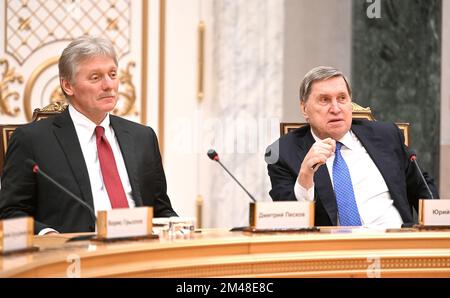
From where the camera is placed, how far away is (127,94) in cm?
562

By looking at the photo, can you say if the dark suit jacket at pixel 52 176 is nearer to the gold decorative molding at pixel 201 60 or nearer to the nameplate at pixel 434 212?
the nameplate at pixel 434 212

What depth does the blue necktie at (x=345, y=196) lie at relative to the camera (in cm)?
330

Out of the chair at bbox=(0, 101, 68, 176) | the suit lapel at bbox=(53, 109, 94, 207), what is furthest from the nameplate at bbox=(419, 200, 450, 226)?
the chair at bbox=(0, 101, 68, 176)

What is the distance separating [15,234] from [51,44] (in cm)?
352

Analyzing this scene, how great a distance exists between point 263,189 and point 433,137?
1.19 metres

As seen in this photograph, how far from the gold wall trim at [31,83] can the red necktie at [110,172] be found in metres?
2.29

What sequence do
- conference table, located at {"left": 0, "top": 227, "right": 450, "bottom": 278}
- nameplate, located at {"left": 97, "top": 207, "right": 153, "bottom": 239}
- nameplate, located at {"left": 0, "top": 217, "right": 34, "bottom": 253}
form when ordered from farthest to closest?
1. nameplate, located at {"left": 97, "top": 207, "right": 153, "bottom": 239}
2. conference table, located at {"left": 0, "top": 227, "right": 450, "bottom": 278}
3. nameplate, located at {"left": 0, "top": 217, "right": 34, "bottom": 253}

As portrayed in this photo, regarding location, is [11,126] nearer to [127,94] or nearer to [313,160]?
[313,160]

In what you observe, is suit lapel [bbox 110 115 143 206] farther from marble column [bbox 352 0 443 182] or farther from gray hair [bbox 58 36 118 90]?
marble column [bbox 352 0 443 182]

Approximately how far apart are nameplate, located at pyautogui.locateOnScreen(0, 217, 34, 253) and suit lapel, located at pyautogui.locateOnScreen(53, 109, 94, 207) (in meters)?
0.90

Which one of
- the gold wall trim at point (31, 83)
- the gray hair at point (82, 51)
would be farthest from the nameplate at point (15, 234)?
the gold wall trim at point (31, 83)

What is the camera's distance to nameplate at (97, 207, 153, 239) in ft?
7.91

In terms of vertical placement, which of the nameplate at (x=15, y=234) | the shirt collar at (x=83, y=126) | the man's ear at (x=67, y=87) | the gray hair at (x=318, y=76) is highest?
the gray hair at (x=318, y=76)
